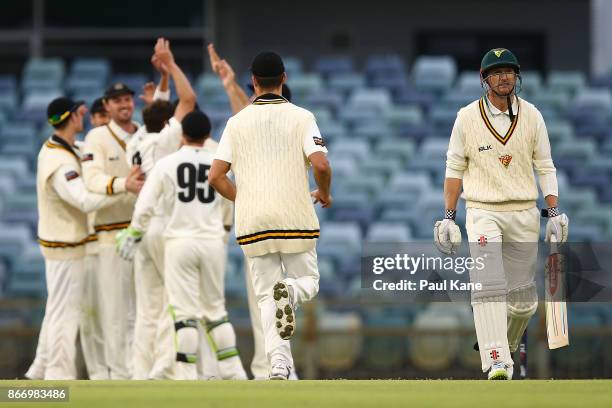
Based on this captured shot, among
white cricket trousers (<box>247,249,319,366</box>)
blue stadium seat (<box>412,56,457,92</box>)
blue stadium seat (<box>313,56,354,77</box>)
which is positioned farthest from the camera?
blue stadium seat (<box>313,56,354,77</box>)

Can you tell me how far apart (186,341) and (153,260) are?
0.88 m

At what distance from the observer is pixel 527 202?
388 inches

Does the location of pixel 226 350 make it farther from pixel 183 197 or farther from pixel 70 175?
pixel 70 175

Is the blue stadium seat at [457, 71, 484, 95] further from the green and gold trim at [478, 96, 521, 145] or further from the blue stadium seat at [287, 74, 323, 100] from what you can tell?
the green and gold trim at [478, 96, 521, 145]

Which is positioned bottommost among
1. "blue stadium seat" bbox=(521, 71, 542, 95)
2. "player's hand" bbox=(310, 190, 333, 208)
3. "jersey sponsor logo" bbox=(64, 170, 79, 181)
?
"player's hand" bbox=(310, 190, 333, 208)

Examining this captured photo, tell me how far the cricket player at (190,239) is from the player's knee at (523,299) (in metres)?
2.50

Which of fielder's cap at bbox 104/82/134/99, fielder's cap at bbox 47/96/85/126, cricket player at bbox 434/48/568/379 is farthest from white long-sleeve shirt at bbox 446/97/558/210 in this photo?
fielder's cap at bbox 47/96/85/126

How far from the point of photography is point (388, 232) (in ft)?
56.3

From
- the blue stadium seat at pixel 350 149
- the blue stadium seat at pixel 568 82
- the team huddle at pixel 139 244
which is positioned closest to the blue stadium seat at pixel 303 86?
the blue stadium seat at pixel 350 149

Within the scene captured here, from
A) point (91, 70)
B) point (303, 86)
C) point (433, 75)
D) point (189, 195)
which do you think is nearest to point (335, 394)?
point (189, 195)

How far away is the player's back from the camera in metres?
11.4

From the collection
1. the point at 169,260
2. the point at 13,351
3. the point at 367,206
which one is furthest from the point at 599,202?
the point at 169,260

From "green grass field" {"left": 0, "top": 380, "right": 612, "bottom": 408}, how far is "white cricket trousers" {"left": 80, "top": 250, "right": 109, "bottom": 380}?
3.14 m

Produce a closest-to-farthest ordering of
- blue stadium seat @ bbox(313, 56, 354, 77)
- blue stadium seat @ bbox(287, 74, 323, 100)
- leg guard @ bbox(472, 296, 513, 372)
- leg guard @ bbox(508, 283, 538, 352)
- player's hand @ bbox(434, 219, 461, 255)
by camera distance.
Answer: leg guard @ bbox(472, 296, 513, 372)
player's hand @ bbox(434, 219, 461, 255)
leg guard @ bbox(508, 283, 538, 352)
blue stadium seat @ bbox(287, 74, 323, 100)
blue stadium seat @ bbox(313, 56, 354, 77)
